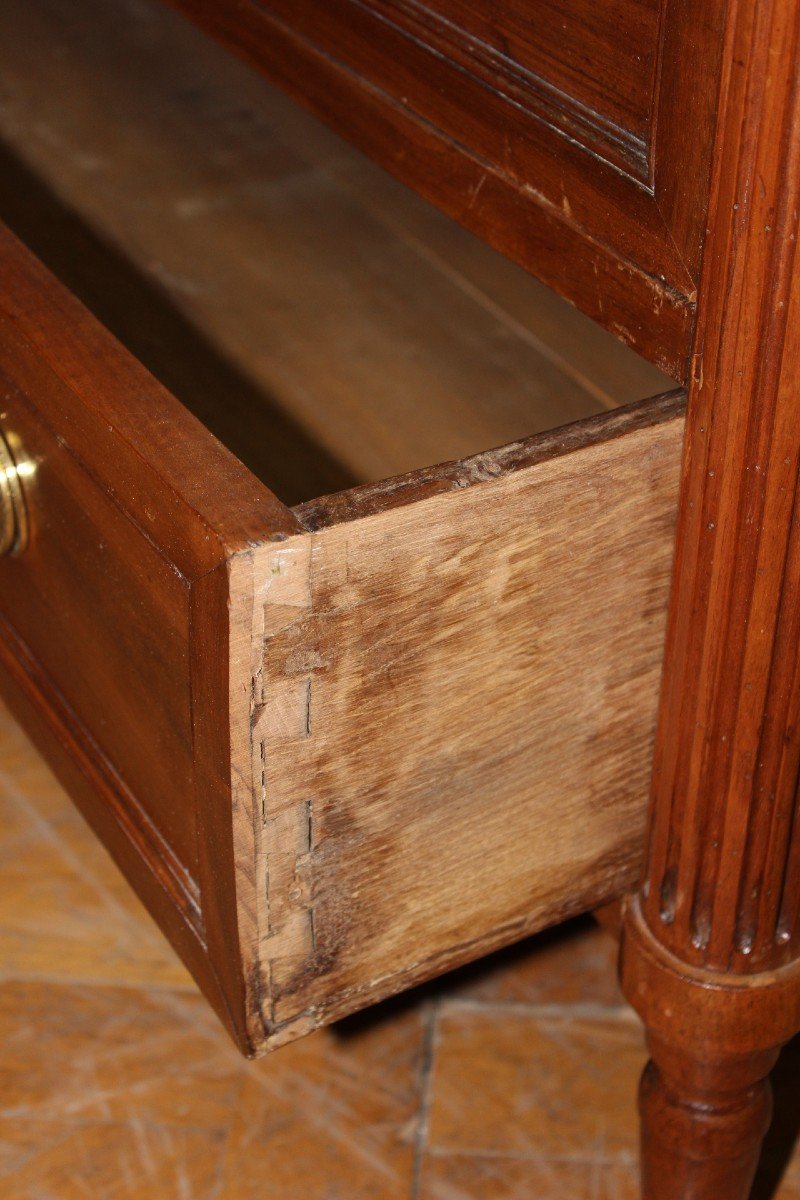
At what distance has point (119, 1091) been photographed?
0.91 metres

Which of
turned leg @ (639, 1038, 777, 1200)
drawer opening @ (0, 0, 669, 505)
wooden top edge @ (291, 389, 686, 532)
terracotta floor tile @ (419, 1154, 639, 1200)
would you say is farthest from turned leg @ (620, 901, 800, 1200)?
drawer opening @ (0, 0, 669, 505)

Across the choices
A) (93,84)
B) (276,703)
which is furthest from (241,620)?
(93,84)

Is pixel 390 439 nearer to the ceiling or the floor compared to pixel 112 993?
nearer to the ceiling

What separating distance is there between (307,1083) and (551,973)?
179 mm

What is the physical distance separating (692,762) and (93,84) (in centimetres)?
87

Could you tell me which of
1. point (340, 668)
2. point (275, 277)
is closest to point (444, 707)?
point (340, 668)

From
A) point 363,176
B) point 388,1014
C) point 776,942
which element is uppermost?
point 363,176

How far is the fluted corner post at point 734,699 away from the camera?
0.48 meters

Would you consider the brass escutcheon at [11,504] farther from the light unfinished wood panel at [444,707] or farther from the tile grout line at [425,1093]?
the tile grout line at [425,1093]

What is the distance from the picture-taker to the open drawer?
20.4 inches

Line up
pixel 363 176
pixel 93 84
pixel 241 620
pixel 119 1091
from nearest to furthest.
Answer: pixel 241 620
pixel 119 1091
pixel 363 176
pixel 93 84

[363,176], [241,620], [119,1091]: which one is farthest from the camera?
[363,176]

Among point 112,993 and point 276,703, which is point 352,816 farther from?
point 112,993

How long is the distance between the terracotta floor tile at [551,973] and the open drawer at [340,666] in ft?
1.00
